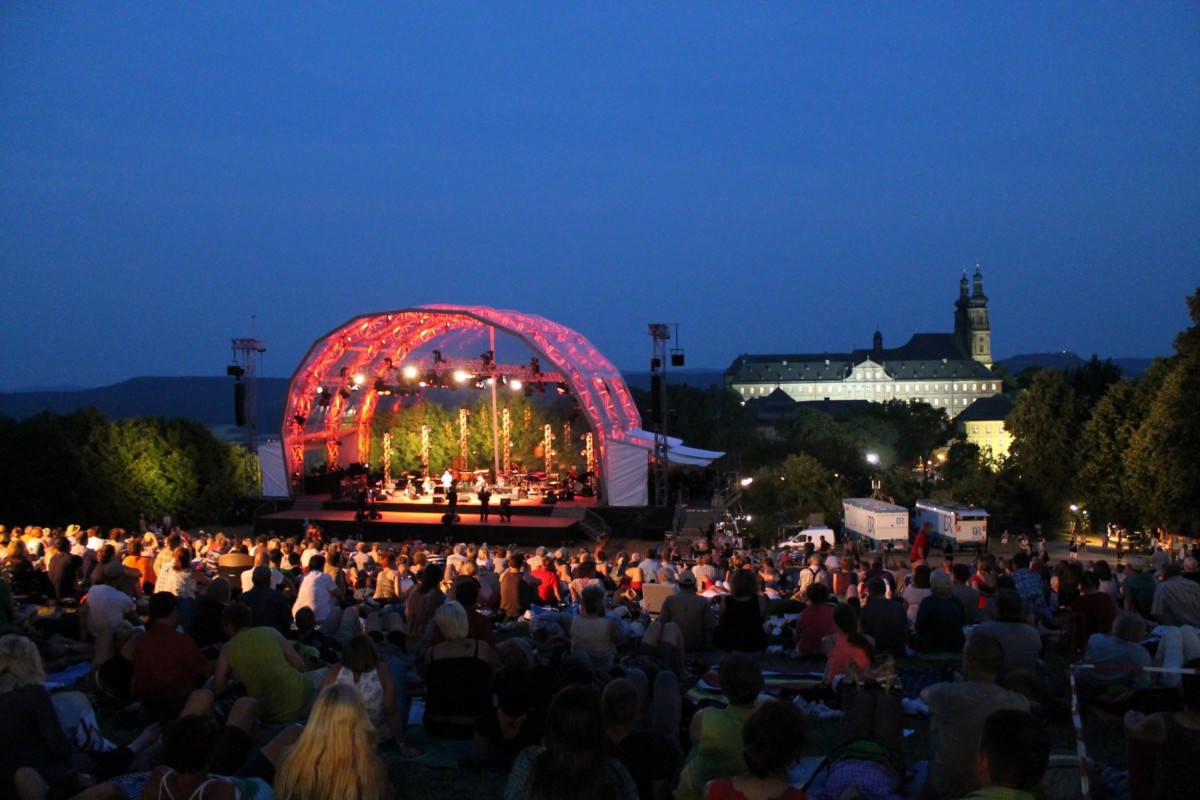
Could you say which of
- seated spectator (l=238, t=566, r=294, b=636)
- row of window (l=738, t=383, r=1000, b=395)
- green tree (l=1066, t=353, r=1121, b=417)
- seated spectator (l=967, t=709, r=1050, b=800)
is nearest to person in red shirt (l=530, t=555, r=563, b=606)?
seated spectator (l=238, t=566, r=294, b=636)

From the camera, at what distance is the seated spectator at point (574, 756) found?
9.86 ft

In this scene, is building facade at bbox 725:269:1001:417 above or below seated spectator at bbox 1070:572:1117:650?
above

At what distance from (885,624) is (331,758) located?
201 inches

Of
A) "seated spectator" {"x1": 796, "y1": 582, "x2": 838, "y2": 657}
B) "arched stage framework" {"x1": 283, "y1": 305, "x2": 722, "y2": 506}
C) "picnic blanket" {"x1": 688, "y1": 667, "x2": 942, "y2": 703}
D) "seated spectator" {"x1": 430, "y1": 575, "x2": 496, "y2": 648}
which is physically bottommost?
"picnic blanket" {"x1": 688, "y1": 667, "x2": 942, "y2": 703}

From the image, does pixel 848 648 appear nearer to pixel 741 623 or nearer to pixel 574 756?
pixel 741 623

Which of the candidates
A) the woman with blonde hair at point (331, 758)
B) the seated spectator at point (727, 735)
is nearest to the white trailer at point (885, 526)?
the seated spectator at point (727, 735)

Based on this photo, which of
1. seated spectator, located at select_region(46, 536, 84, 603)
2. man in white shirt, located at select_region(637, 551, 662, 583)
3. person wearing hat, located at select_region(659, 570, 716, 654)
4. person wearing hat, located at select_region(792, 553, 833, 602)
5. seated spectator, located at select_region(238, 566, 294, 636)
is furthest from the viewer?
man in white shirt, located at select_region(637, 551, 662, 583)

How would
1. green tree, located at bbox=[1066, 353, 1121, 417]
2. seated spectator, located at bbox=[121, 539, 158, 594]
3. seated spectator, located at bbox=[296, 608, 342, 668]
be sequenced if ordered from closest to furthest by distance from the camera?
seated spectator, located at bbox=[296, 608, 342, 668], seated spectator, located at bbox=[121, 539, 158, 594], green tree, located at bbox=[1066, 353, 1121, 417]

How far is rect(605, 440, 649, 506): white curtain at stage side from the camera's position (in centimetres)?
2316

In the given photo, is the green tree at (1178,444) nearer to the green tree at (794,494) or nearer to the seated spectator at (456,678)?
the green tree at (794,494)

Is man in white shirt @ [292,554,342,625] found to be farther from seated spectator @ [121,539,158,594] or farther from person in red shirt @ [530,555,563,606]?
seated spectator @ [121,539,158,594]

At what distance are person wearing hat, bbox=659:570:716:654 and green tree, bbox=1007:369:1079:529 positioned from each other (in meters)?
31.7

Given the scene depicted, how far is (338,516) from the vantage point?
23.7 m

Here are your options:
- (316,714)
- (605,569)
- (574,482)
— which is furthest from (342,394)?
(316,714)
